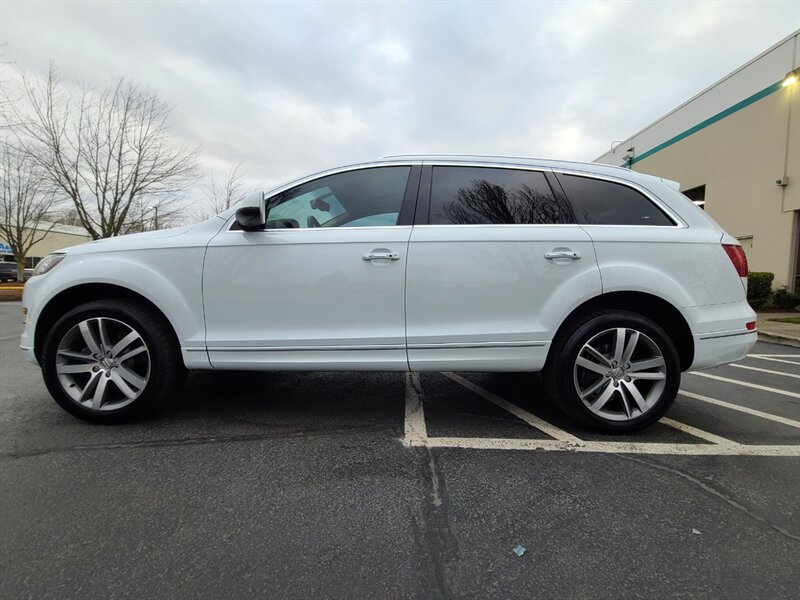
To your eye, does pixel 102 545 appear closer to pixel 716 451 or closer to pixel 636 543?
pixel 636 543

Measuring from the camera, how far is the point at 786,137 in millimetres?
12383

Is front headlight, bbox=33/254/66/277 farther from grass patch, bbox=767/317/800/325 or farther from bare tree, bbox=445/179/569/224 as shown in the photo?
grass patch, bbox=767/317/800/325

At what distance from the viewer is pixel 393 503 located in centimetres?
211

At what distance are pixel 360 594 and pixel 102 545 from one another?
3.68 feet

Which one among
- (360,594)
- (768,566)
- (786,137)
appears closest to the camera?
(360,594)

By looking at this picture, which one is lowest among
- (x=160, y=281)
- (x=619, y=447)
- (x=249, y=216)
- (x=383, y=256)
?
(x=619, y=447)

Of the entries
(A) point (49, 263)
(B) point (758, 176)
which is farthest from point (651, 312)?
(B) point (758, 176)

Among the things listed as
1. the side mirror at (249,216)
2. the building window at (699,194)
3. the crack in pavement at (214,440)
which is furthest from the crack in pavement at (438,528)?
the building window at (699,194)

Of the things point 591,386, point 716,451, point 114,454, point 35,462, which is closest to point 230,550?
point 114,454

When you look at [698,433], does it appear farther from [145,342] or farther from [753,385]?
[145,342]

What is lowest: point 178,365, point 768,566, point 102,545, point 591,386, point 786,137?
point 768,566

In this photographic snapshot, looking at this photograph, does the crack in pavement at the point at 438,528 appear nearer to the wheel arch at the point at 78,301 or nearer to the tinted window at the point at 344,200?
the tinted window at the point at 344,200

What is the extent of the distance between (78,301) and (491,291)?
2.92 metres

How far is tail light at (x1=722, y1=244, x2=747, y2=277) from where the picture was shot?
2928 millimetres
